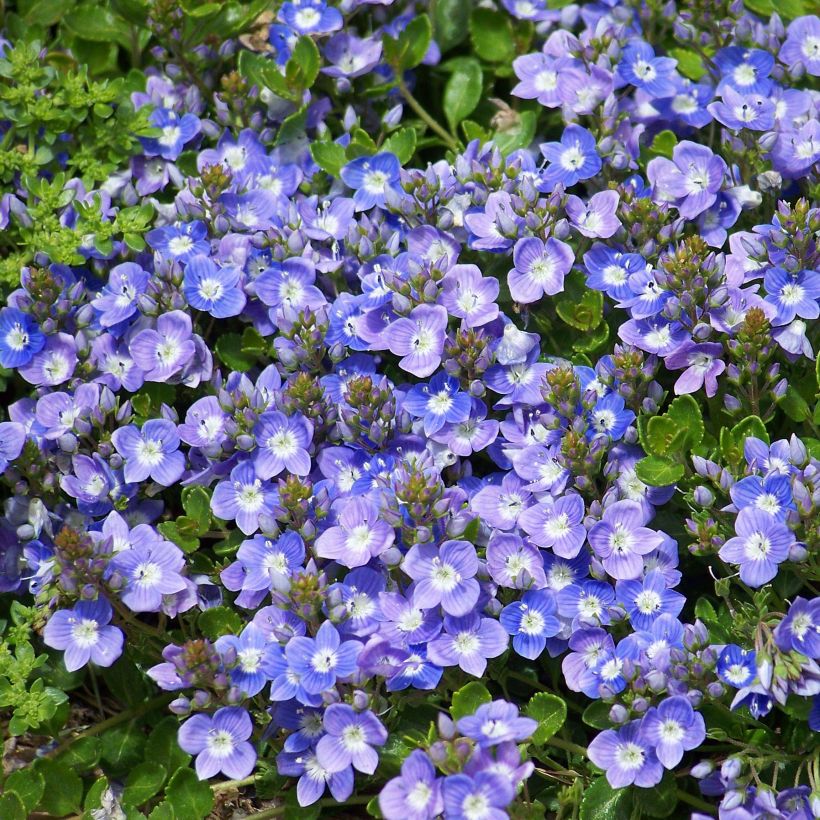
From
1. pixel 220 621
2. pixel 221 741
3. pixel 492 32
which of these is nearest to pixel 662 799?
pixel 221 741

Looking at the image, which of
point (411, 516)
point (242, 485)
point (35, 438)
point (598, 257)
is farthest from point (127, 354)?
point (598, 257)

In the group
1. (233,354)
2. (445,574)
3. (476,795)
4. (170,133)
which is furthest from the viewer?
(170,133)

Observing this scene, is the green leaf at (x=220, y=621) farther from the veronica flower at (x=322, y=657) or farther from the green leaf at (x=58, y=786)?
the green leaf at (x=58, y=786)

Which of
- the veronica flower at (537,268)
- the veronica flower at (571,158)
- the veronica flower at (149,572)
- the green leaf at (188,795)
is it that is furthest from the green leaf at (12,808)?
the veronica flower at (571,158)

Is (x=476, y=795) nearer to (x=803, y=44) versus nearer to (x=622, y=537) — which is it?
(x=622, y=537)

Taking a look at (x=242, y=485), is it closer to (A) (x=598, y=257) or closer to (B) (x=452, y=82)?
(A) (x=598, y=257)
